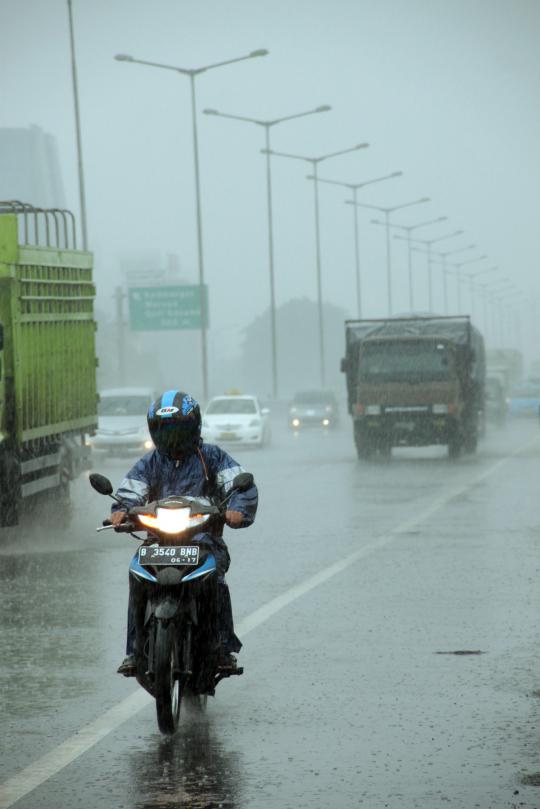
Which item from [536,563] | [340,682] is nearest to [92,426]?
[536,563]

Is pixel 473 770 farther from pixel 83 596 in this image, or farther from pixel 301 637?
pixel 83 596

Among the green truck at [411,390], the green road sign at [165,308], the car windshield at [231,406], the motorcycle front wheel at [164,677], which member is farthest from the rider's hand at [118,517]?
the green road sign at [165,308]

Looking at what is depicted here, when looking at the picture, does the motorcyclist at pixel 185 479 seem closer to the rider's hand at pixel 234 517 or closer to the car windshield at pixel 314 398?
the rider's hand at pixel 234 517

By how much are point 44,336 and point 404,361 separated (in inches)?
688

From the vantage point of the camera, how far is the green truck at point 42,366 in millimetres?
17734

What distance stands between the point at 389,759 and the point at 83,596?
6.11 metres

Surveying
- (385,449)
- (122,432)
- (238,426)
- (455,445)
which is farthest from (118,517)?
(238,426)

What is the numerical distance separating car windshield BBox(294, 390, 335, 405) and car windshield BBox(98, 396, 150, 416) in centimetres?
2789

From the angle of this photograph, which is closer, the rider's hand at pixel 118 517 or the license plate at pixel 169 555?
the license plate at pixel 169 555

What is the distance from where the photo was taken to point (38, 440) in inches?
743

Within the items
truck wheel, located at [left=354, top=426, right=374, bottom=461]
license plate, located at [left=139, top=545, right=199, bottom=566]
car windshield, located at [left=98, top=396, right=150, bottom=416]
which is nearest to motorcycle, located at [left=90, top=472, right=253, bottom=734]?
license plate, located at [left=139, top=545, right=199, bottom=566]

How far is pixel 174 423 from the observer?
25.8 feet

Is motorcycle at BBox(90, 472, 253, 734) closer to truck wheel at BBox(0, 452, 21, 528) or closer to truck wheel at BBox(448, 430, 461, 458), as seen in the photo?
truck wheel at BBox(0, 452, 21, 528)

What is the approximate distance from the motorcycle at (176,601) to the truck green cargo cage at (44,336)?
32.5ft
